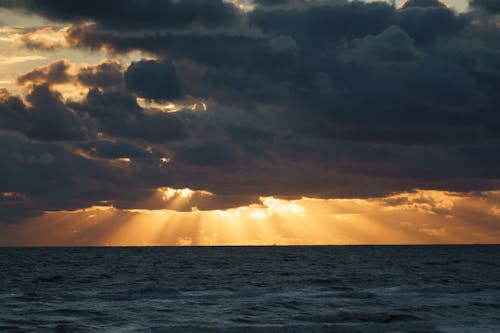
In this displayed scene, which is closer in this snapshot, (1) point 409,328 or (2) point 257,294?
(1) point 409,328

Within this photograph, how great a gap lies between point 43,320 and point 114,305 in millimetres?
9439

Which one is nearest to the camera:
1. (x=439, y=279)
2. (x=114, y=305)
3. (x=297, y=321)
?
(x=297, y=321)

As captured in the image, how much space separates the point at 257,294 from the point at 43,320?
23.9 metres

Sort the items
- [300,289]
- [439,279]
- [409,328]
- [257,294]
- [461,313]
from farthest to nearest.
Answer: [439,279]
[300,289]
[257,294]
[461,313]
[409,328]

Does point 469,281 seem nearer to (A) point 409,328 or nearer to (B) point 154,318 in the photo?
(A) point 409,328

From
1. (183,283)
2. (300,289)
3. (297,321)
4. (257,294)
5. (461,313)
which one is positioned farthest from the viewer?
(183,283)

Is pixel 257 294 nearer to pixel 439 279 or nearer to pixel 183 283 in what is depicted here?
pixel 183 283

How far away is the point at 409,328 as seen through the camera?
37750mm

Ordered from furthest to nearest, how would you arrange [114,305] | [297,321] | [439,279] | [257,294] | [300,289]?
[439,279] → [300,289] → [257,294] → [114,305] → [297,321]

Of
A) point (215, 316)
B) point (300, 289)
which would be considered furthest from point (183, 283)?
point (215, 316)

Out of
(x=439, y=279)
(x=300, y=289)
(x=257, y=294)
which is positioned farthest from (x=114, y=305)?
(x=439, y=279)

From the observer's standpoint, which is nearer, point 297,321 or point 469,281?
point 297,321

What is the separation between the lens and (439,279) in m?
79.8

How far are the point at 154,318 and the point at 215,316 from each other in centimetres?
417
